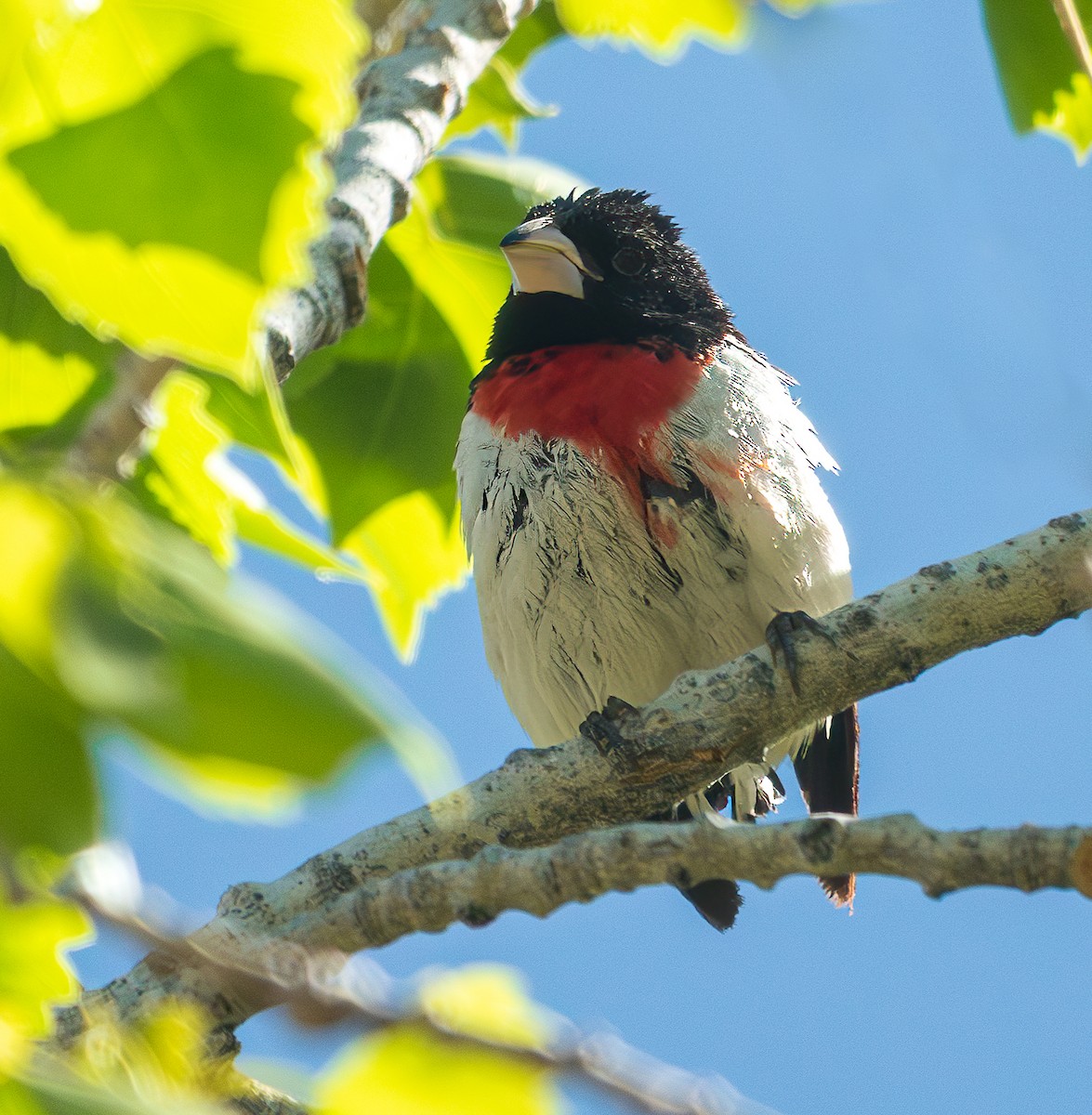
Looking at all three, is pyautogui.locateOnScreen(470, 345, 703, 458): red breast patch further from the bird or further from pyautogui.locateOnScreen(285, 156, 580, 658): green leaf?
pyautogui.locateOnScreen(285, 156, 580, 658): green leaf

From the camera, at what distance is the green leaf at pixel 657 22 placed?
3.55m

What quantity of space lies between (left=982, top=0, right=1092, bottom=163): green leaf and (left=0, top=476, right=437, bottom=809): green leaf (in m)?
2.89

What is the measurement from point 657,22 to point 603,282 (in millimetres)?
1158

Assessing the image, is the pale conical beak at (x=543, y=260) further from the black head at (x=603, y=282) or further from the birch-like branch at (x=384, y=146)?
the birch-like branch at (x=384, y=146)

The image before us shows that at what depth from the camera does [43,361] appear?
2.86 meters

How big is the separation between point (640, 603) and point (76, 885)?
9.89 feet

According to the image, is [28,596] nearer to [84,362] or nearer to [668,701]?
[668,701]

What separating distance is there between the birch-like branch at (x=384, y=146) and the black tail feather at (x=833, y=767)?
A: 2.12 metres

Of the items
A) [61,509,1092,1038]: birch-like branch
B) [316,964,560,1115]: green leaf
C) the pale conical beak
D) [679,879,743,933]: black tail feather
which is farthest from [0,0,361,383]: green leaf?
[679,879,743,933]: black tail feather

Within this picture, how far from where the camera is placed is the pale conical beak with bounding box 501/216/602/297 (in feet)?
14.0

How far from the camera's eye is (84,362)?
2857 mm

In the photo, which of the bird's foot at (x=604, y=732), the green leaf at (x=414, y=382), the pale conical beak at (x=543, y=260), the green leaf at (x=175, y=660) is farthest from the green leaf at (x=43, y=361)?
the green leaf at (x=175, y=660)

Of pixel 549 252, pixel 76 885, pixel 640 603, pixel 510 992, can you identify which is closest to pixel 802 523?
pixel 640 603

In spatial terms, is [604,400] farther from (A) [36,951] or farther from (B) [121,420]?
(A) [36,951]
